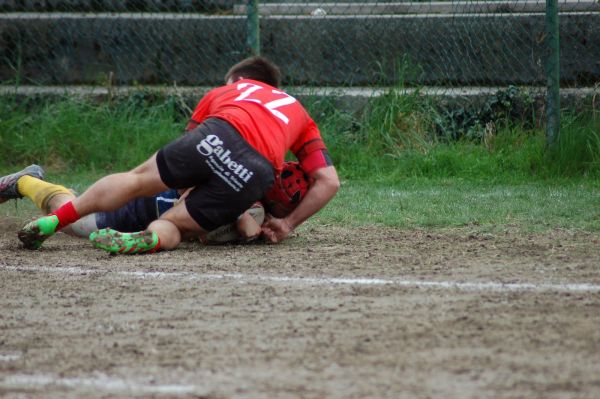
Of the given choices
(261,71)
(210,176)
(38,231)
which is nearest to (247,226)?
(210,176)

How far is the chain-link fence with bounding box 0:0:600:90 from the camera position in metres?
9.62

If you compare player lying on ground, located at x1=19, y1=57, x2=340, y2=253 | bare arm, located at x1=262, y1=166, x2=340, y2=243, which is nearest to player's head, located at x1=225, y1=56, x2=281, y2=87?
player lying on ground, located at x1=19, y1=57, x2=340, y2=253

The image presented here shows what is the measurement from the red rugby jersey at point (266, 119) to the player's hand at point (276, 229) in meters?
0.36

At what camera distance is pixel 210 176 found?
18.5 ft

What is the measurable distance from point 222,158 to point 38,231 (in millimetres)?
1182

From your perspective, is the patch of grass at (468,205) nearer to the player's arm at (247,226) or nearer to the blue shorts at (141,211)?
the player's arm at (247,226)

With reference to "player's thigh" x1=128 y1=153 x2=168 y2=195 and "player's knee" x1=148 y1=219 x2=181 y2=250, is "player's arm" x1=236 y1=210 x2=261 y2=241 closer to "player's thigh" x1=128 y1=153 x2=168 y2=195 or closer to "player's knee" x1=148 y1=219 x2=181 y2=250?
"player's knee" x1=148 y1=219 x2=181 y2=250

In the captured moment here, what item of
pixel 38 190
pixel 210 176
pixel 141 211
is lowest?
pixel 141 211

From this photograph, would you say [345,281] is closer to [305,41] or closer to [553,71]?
[553,71]

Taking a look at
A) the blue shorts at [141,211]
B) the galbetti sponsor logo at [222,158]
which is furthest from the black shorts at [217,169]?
the blue shorts at [141,211]

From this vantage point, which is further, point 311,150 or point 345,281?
point 311,150

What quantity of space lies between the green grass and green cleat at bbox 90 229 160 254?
1626mm

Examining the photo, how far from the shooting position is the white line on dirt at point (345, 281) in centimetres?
452

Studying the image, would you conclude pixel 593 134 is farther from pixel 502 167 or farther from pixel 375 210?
pixel 375 210
